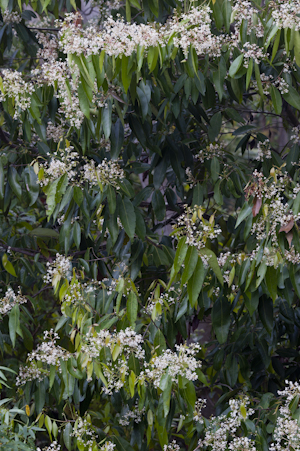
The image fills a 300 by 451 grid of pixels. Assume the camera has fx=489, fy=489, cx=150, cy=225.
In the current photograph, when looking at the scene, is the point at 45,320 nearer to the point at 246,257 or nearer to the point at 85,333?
the point at 85,333

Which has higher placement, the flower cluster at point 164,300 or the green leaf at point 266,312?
the flower cluster at point 164,300

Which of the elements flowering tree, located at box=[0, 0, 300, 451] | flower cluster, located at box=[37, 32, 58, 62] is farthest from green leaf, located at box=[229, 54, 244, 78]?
flower cluster, located at box=[37, 32, 58, 62]

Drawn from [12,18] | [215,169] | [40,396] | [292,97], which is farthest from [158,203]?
[12,18]

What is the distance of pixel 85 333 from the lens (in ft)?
5.75

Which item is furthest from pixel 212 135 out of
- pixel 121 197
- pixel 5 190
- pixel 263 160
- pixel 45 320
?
pixel 45 320

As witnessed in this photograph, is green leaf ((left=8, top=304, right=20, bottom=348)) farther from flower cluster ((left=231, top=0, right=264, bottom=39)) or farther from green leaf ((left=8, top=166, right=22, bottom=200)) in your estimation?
flower cluster ((left=231, top=0, right=264, bottom=39))

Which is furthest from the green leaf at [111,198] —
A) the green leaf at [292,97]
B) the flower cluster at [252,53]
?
the green leaf at [292,97]

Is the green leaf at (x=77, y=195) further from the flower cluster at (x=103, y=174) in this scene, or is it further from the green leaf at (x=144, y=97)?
the green leaf at (x=144, y=97)

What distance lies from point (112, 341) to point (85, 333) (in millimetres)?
156

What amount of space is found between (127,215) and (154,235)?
348 millimetres

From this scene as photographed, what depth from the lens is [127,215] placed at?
6.35 feet

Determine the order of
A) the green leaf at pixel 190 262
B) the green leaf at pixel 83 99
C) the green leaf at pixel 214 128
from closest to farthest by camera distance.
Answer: the green leaf at pixel 190 262, the green leaf at pixel 83 99, the green leaf at pixel 214 128

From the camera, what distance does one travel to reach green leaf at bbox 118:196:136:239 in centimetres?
192

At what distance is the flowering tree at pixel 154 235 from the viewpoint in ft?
5.23
